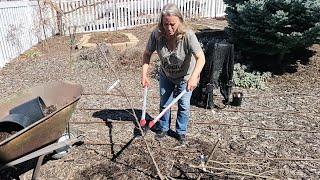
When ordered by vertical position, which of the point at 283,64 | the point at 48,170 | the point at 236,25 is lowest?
the point at 48,170

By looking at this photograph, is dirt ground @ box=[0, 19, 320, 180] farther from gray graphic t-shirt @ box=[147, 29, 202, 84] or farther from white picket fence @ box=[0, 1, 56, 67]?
white picket fence @ box=[0, 1, 56, 67]

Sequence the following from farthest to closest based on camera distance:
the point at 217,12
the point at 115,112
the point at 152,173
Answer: the point at 217,12 < the point at 115,112 < the point at 152,173

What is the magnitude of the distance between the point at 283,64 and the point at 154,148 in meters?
4.36

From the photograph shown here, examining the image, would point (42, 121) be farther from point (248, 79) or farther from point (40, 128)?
point (248, 79)

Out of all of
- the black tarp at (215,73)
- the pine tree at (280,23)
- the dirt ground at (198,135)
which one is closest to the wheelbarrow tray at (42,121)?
the dirt ground at (198,135)

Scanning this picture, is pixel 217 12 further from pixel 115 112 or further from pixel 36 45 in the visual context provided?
pixel 115 112

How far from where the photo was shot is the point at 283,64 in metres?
6.70

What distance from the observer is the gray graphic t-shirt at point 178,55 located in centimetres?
314

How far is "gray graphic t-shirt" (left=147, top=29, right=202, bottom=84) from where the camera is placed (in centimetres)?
314

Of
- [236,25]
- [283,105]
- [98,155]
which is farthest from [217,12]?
[98,155]

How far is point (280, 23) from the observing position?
5680 millimetres

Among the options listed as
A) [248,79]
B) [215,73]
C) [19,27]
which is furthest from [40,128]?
[19,27]

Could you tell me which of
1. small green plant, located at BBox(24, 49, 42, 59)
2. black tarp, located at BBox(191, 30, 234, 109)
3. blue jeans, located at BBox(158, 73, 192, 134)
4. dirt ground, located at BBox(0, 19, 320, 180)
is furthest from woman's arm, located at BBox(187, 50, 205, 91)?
small green plant, located at BBox(24, 49, 42, 59)

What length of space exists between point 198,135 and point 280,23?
307cm
